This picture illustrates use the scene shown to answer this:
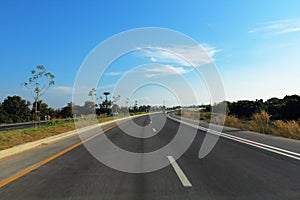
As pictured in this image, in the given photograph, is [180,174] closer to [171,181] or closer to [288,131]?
[171,181]

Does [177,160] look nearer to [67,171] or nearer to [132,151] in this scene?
[132,151]

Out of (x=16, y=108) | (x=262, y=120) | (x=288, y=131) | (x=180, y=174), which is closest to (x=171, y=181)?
(x=180, y=174)

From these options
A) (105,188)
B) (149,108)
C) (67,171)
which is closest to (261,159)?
(105,188)

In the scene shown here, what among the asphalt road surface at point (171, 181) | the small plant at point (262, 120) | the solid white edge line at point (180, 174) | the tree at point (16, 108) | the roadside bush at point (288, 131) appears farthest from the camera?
the tree at point (16, 108)

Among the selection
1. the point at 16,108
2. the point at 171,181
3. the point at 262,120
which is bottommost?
the point at 171,181

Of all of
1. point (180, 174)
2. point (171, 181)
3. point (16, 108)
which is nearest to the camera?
point (171, 181)

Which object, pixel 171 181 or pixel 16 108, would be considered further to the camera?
pixel 16 108

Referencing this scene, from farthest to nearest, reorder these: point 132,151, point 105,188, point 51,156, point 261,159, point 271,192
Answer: point 132,151, point 51,156, point 261,159, point 105,188, point 271,192

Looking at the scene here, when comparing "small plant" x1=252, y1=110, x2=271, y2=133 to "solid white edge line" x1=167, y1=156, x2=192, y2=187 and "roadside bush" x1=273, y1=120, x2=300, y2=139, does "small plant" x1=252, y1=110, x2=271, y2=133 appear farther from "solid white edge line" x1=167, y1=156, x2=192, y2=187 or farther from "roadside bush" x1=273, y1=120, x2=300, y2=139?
"solid white edge line" x1=167, y1=156, x2=192, y2=187

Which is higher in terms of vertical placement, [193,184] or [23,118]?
[23,118]

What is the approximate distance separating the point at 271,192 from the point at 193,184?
1527 mm

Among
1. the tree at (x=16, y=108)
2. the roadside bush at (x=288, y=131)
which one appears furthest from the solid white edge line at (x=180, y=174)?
the tree at (x=16, y=108)

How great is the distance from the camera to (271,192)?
502 cm

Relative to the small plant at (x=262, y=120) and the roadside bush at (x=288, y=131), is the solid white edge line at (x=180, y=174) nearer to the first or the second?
the roadside bush at (x=288, y=131)
